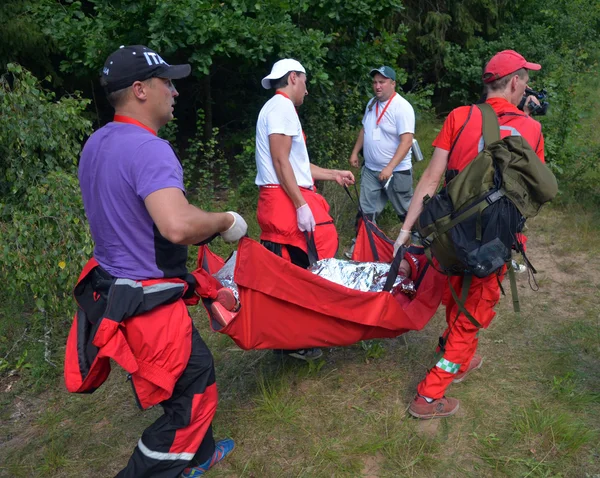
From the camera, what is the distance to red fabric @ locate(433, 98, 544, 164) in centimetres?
278

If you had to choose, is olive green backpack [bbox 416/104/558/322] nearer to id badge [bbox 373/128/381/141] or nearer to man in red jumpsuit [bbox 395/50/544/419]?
man in red jumpsuit [bbox 395/50/544/419]

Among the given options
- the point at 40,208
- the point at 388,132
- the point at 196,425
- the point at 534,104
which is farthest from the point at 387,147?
the point at 196,425

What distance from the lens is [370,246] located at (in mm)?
3584

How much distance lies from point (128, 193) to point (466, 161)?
Answer: 1.71 m

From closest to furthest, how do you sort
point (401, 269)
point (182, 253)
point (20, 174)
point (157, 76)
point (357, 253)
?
point (157, 76)
point (182, 253)
point (401, 269)
point (357, 253)
point (20, 174)

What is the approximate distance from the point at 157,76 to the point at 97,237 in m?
0.71

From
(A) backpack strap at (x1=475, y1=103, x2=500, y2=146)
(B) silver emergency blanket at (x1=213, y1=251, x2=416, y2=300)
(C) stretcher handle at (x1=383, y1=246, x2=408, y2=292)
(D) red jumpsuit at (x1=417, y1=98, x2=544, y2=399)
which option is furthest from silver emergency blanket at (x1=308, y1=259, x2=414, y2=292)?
(A) backpack strap at (x1=475, y1=103, x2=500, y2=146)

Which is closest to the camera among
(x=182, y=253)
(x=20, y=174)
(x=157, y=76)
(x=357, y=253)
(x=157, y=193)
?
(x=157, y=193)

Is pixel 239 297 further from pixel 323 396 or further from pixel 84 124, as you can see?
pixel 84 124

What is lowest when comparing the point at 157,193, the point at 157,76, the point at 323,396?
the point at 323,396

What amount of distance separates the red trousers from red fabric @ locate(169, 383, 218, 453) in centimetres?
123

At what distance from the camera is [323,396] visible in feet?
10.9

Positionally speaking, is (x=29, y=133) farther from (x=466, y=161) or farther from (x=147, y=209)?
(x=466, y=161)

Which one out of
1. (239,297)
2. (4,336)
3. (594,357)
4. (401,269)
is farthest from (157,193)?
(594,357)
